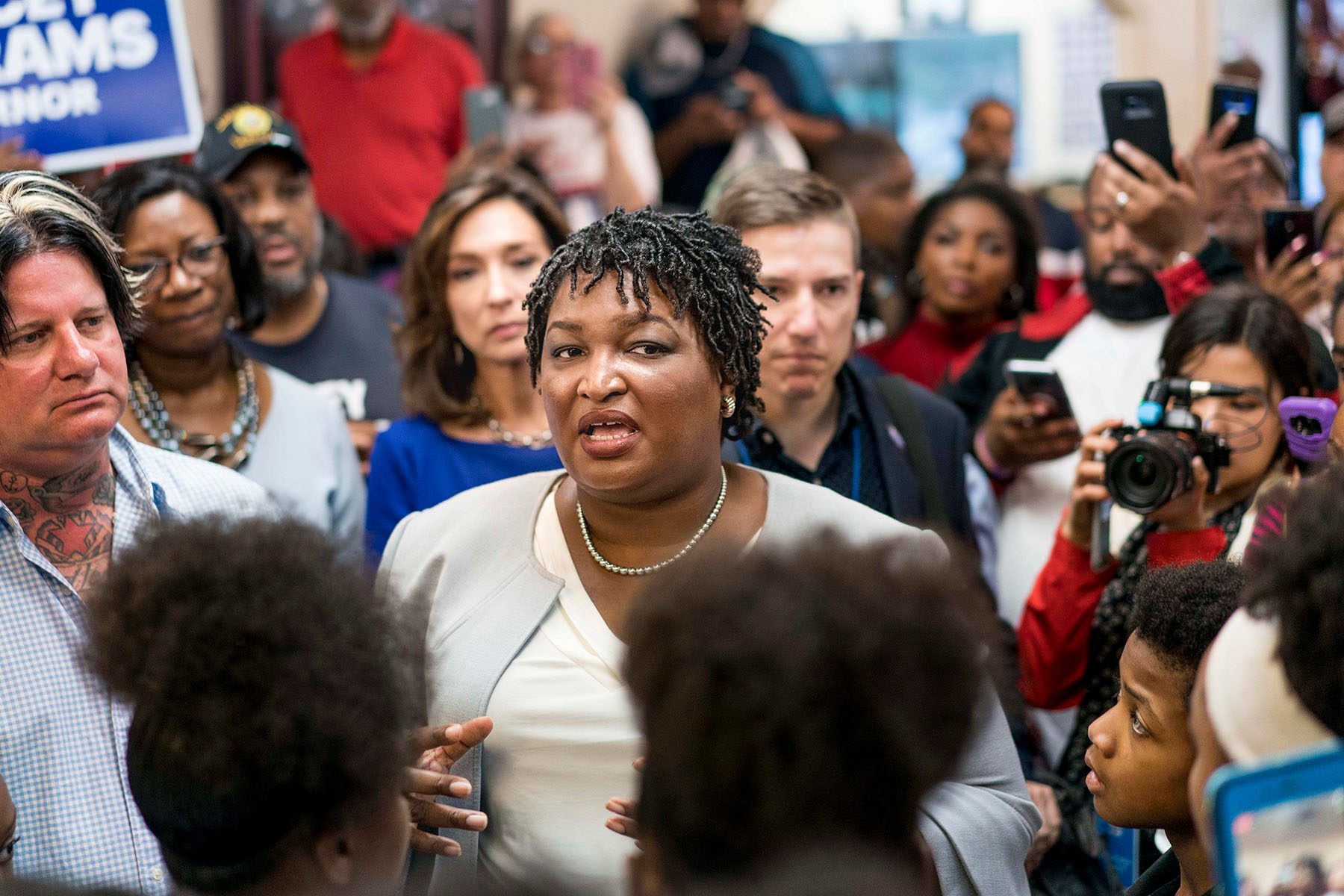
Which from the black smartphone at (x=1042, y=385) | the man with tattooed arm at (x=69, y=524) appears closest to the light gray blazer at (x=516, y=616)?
the man with tattooed arm at (x=69, y=524)

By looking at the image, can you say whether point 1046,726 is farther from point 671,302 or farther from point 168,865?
point 168,865

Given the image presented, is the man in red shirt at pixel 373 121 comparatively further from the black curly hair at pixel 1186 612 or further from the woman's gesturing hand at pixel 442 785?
the black curly hair at pixel 1186 612

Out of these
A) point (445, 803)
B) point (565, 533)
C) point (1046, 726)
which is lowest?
point (1046, 726)

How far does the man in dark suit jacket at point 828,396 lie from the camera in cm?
304

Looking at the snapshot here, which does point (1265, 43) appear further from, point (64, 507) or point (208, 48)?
point (64, 507)

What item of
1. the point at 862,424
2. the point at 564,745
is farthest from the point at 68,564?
the point at 862,424

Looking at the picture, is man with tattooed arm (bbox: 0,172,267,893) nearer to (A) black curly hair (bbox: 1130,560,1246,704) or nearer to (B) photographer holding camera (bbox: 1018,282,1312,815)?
(A) black curly hair (bbox: 1130,560,1246,704)

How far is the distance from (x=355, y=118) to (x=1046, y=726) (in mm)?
→ 3647

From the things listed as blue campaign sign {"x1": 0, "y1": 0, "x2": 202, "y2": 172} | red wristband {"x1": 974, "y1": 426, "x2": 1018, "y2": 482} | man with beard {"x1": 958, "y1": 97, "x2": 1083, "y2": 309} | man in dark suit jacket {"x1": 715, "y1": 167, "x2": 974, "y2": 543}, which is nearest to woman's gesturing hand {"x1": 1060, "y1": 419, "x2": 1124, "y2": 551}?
man in dark suit jacket {"x1": 715, "y1": 167, "x2": 974, "y2": 543}

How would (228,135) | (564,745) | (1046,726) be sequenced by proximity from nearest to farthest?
(564,745) → (1046,726) → (228,135)

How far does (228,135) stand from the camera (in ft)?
13.5

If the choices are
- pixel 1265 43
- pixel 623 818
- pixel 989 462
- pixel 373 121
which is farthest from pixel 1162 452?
pixel 1265 43

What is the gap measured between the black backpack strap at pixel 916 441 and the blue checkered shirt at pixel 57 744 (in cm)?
147

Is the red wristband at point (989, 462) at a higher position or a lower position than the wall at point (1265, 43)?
lower
